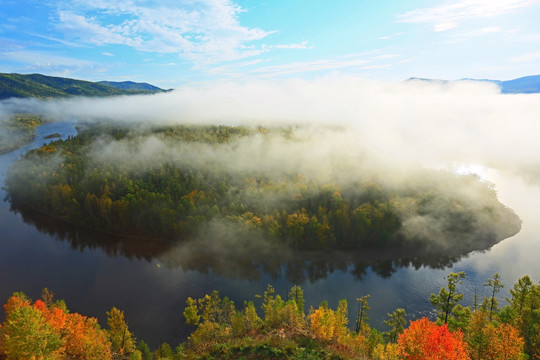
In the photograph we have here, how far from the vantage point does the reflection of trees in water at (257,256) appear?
242ft

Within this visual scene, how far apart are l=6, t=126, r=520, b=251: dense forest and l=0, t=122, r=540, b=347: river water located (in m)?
5.57

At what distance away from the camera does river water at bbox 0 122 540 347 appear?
2378 inches

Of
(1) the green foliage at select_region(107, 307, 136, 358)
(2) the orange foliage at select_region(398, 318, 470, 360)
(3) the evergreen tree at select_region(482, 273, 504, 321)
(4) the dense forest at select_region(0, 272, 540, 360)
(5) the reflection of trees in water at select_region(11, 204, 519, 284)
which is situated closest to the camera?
(2) the orange foliage at select_region(398, 318, 470, 360)

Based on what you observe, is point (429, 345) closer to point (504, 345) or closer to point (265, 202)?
point (504, 345)

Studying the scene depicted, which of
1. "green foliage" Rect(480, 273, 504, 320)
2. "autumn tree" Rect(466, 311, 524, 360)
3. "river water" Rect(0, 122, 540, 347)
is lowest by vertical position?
"river water" Rect(0, 122, 540, 347)

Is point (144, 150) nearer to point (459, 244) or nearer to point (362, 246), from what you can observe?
point (362, 246)

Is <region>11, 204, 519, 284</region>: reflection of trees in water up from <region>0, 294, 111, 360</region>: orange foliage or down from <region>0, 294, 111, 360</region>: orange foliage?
down

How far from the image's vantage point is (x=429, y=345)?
29.0 meters

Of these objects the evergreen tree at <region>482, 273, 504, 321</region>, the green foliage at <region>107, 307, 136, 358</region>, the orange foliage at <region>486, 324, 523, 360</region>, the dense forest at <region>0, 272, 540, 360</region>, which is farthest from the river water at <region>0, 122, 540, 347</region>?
the orange foliage at <region>486, 324, 523, 360</region>

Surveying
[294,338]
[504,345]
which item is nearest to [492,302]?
[504,345]

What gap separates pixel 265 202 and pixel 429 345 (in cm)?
6884

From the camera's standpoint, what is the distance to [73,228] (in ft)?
314

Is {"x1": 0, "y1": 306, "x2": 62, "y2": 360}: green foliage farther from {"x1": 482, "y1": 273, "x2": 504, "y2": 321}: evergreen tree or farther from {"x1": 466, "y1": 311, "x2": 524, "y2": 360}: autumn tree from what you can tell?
{"x1": 482, "y1": 273, "x2": 504, "y2": 321}: evergreen tree

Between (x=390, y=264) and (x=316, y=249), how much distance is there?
19.0 m
